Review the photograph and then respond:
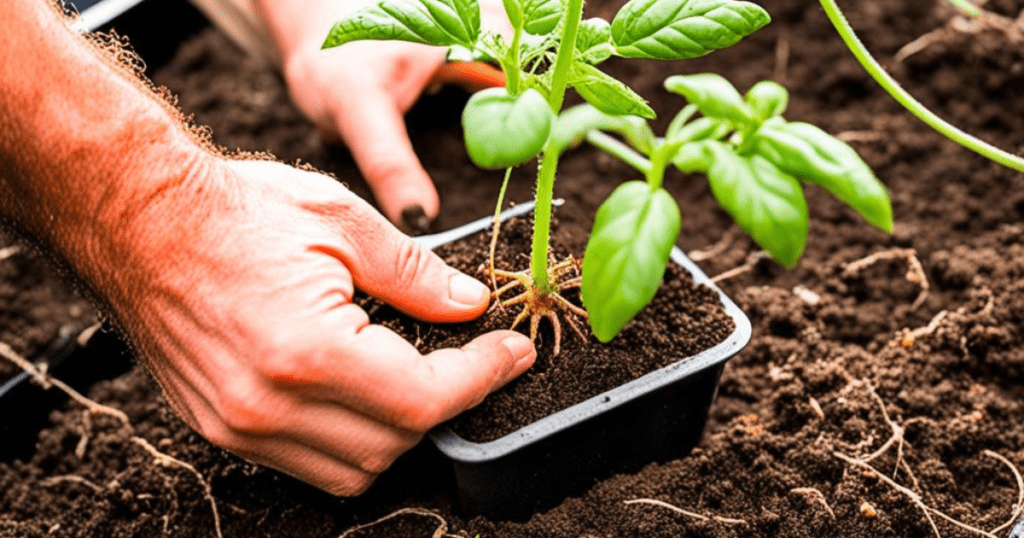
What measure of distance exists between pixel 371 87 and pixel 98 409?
0.60m

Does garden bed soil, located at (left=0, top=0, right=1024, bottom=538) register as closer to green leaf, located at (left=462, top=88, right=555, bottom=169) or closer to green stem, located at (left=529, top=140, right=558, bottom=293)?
green stem, located at (left=529, top=140, right=558, bottom=293)

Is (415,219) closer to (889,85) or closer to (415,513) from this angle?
(415,513)

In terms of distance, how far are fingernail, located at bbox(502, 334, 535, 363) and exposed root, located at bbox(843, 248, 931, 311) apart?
652 mm

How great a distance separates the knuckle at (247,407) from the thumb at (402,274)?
16 cm

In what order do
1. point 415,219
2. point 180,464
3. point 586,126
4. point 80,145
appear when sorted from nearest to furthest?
point 586,126 < point 80,145 < point 180,464 < point 415,219

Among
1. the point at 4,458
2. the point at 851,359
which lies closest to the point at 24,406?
the point at 4,458

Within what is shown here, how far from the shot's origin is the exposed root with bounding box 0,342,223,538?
123cm

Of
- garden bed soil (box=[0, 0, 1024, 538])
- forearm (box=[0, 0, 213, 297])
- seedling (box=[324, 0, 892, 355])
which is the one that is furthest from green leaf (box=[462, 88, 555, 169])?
garden bed soil (box=[0, 0, 1024, 538])

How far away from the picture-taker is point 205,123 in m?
1.83

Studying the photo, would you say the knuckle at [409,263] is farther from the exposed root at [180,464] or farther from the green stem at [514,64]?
the exposed root at [180,464]

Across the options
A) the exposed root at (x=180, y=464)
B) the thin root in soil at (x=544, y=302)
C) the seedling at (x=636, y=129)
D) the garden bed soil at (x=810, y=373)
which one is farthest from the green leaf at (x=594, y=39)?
the exposed root at (x=180, y=464)

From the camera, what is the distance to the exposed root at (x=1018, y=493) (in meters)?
1.16

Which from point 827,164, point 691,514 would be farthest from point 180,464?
point 827,164

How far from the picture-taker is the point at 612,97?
916 millimetres
